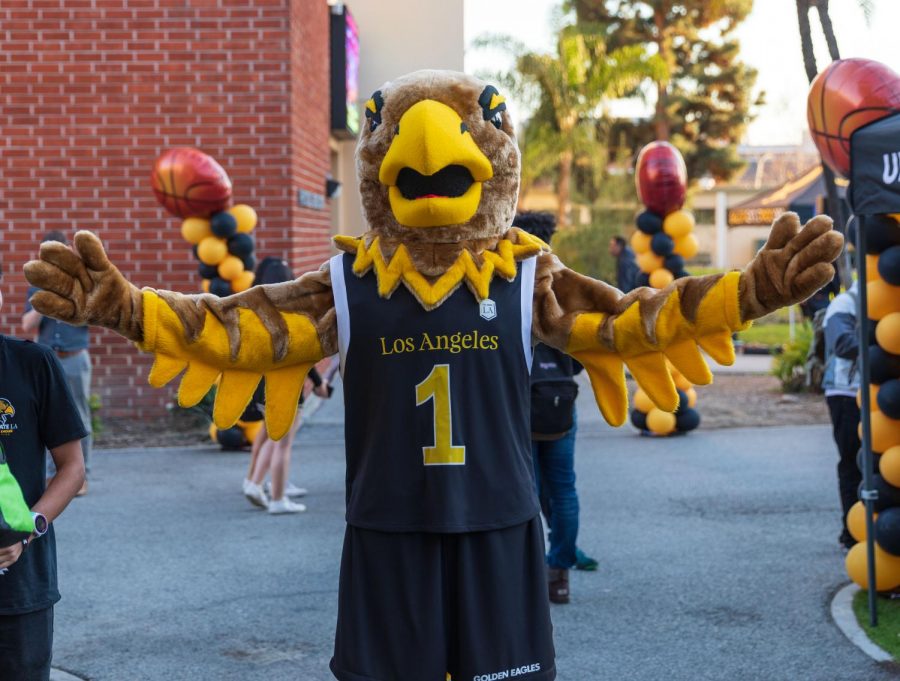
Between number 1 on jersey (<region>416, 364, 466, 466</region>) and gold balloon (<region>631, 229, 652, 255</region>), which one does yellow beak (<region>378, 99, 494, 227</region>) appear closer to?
number 1 on jersey (<region>416, 364, 466, 466</region>)

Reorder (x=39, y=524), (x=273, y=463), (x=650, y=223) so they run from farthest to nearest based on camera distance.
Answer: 1. (x=650, y=223)
2. (x=273, y=463)
3. (x=39, y=524)

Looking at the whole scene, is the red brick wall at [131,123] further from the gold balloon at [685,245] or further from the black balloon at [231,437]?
the gold balloon at [685,245]

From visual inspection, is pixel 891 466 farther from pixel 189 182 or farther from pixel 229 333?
pixel 189 182

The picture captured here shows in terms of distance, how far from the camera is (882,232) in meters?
5.78

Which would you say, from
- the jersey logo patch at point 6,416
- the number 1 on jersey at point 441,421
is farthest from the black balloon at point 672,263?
the jersey logo patch at point 6,416

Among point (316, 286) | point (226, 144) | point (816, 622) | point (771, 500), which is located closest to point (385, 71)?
point (226, 144)

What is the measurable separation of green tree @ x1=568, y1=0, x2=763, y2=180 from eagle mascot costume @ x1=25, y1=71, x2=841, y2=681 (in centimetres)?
3620

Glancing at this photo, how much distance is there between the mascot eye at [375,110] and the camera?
362cm

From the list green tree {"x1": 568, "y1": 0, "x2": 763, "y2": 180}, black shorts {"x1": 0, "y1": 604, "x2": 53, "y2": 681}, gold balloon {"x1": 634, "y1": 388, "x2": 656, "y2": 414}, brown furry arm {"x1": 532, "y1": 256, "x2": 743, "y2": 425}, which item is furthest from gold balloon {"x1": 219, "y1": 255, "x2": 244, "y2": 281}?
green tree {"x1": 568, "y1": 0, "x2": 763, "y2": 180}

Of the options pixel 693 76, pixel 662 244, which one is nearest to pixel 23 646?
pixel 662 244

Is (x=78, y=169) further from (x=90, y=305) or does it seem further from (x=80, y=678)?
(x=90, y=305)

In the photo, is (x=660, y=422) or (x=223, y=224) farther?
(x=660, y=422)

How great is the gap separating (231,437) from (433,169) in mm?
7600

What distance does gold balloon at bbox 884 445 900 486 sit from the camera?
584 cm
